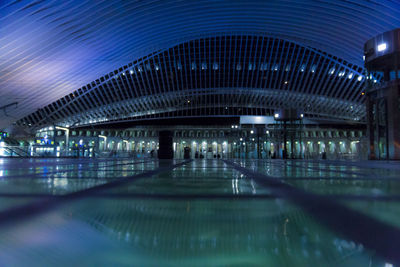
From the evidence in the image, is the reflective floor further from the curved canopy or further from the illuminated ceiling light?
the curved canopy

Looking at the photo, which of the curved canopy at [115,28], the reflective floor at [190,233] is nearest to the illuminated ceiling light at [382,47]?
the curved canopy at [115,28]

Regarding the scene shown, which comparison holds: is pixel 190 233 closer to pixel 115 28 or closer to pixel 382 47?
pixel 382 47

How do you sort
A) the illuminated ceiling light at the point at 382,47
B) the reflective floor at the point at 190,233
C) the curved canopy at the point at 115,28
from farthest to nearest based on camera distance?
1. the curved canopy at the point at 115,28
2. the illuminated ceiling light at the point at 382,47
3. the reflective floor at the point at 190,233

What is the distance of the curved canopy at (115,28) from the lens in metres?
22.1

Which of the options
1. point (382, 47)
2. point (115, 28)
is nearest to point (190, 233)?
point (382, 47)

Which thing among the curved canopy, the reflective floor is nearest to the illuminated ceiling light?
the curved canopy

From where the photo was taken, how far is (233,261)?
3.79 feet

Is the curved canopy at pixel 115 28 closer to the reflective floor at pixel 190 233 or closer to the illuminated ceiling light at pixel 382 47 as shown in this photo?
the illuminated ceiling light at pixel 382 47

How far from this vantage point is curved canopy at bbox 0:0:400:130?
22.1 meters

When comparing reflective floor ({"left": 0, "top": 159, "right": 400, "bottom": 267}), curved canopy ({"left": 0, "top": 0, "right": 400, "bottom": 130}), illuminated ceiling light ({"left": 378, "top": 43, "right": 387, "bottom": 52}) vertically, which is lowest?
reflective floor ({"left": 0, "top": 159, "right": 400, "bottom": 267})

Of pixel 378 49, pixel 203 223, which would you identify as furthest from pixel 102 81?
pixel 203 223

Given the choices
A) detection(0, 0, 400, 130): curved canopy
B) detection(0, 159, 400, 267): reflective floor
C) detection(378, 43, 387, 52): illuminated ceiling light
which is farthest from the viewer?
Result: detection(0, 0, 400, 130): curved canopy

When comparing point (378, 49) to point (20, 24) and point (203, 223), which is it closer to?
point (203, 223)

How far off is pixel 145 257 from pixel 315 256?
0.71 metres
